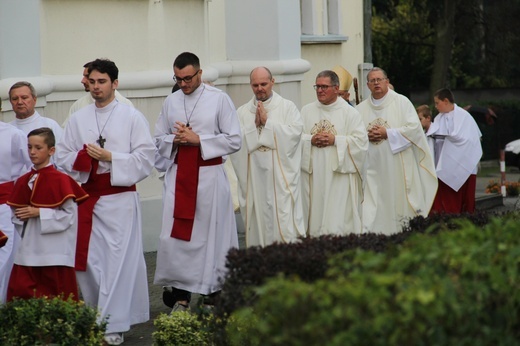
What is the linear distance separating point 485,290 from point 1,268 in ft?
19.4

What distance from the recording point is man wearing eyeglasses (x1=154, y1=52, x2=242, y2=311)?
34.2 ft

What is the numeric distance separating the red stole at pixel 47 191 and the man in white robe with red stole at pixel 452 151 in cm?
807

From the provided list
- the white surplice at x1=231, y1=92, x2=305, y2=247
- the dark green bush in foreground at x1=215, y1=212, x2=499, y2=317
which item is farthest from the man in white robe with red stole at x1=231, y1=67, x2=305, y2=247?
the dark green bush in foreground at x1=215, y1=212, x2=499, y2=317

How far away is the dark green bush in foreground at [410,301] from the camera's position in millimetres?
4852

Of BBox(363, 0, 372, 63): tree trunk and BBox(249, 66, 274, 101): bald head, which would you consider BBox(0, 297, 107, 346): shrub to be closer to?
BBox(249, 66, 274, 101): bald head

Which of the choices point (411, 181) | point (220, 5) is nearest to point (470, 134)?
point (411, 181)

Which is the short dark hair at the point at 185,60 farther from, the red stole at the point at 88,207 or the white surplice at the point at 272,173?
the white surplice at the point at 272,173

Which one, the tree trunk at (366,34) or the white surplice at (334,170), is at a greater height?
the tree trunk at (366,34)

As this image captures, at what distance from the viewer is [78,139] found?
386 inches

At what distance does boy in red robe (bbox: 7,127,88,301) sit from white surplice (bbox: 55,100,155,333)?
1.89 feet

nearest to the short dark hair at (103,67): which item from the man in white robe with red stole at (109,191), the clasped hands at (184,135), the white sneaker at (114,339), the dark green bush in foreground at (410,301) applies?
the man in white robe with red stole at (109,191)

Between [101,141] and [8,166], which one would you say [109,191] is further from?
[8,166]

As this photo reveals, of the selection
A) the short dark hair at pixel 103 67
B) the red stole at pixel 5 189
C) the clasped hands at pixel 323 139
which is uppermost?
the short dark hair at pixel 103 67

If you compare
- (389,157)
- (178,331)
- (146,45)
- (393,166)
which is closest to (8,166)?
(178,331)
